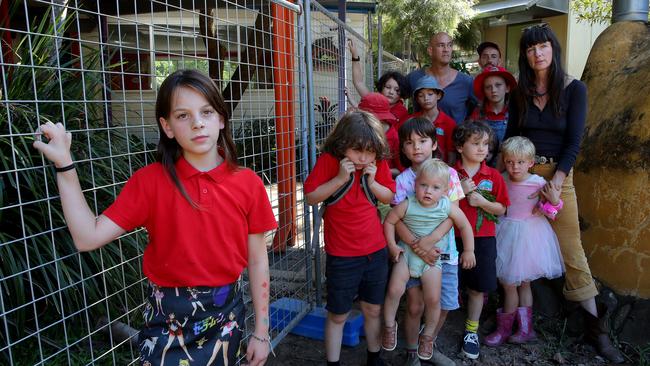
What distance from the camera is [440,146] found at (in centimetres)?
345

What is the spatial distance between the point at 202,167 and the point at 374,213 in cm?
127

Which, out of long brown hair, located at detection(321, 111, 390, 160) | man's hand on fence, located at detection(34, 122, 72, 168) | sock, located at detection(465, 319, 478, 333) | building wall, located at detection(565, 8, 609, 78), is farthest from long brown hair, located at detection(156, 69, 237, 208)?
building wall, located at detection(565, 8, 609, 78)

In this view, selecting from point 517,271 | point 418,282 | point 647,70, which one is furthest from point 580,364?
point 647,70

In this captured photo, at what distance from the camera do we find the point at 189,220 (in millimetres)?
1736

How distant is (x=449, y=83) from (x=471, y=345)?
2075 mm

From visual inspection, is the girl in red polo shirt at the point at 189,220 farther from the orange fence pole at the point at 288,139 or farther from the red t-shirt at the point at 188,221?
the orange fence pole at the point at 288,139

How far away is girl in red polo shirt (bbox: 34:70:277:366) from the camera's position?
5.55 ft

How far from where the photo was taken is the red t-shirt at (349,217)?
2.72 meters

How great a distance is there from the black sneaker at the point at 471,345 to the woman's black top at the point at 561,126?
3.93ft

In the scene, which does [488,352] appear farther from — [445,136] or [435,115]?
[435,115]

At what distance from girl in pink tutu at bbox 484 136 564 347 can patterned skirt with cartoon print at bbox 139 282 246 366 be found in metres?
2.12

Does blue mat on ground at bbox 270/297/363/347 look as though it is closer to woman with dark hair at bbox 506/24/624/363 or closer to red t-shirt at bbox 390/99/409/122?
woman with dark hair at bbox 506/24/624/363

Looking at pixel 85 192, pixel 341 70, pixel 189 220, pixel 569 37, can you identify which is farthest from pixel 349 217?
pixel 569 37

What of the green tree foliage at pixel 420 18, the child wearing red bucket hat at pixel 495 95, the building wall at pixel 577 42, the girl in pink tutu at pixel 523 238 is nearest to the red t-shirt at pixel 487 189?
the girl in pink tutu at pixel 523 238
